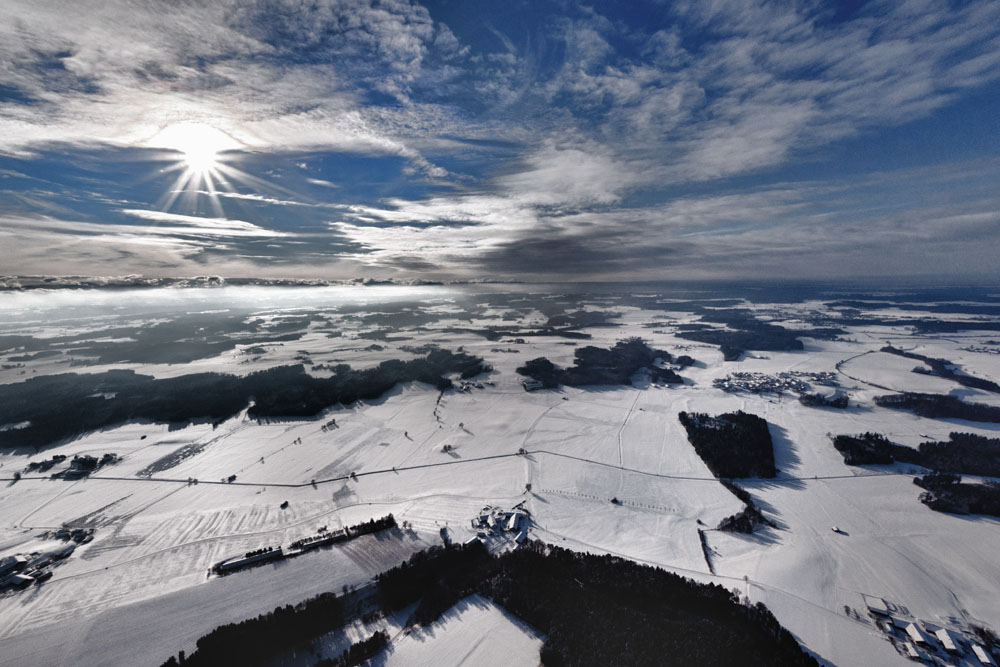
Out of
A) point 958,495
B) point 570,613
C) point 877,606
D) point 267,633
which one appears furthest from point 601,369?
point 267,633

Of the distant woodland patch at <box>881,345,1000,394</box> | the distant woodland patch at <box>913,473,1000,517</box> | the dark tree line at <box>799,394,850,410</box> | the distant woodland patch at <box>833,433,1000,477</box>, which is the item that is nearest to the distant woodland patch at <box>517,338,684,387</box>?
the dark tree line at <box>799,394,850,410</box>

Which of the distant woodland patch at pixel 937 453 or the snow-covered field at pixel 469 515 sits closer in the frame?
the snow-covered field at pixel 469 515

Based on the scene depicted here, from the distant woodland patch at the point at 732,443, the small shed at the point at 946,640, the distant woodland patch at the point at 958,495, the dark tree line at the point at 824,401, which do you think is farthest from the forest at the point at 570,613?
the dark tree line at the point at 824,401

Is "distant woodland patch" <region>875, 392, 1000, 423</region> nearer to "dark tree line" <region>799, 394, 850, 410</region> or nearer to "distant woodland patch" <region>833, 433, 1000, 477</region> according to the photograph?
"dark tree line" <region>799, 394, 850, 410</region>

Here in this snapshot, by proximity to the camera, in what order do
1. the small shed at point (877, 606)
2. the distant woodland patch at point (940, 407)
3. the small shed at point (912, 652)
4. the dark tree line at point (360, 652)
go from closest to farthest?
the small shed at point (912, 652)
the dark tree line at point (360, 652)
the small shed at point (877, 606)
the distant woodland patch at point (940, 407)

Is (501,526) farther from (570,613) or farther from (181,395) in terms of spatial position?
(181,395)

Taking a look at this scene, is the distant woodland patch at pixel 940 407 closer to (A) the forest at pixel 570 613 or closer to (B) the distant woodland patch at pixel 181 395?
(A) the forest at pixel 570 613
